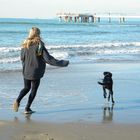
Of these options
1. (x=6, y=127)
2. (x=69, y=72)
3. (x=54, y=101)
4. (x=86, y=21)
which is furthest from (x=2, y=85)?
(x=86, y=21)

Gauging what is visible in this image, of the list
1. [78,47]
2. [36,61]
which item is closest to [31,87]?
[36,61]

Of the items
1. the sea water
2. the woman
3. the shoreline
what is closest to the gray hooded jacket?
the woman

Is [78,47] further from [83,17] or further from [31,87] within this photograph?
[83,17]

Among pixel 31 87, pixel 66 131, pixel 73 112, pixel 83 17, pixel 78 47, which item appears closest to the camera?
pixel 66 131

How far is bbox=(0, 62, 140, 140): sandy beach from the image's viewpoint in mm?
7037

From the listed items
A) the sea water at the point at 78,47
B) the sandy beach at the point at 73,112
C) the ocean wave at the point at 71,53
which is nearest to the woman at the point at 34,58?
the sandy beach at the point at 73,112

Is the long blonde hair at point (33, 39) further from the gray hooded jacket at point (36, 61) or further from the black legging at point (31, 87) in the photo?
the black legging at point (31, 87)

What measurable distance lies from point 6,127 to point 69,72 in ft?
26.8

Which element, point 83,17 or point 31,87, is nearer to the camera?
point 31,87

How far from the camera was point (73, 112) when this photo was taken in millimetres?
8719

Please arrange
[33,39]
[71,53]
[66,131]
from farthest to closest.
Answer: [71,53] → [33,39] → [66,131]

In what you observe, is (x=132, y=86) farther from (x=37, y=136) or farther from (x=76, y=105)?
(x=37, y=136)

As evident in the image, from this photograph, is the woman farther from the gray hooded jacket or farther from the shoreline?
the shoreline

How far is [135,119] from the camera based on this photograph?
8.10m
